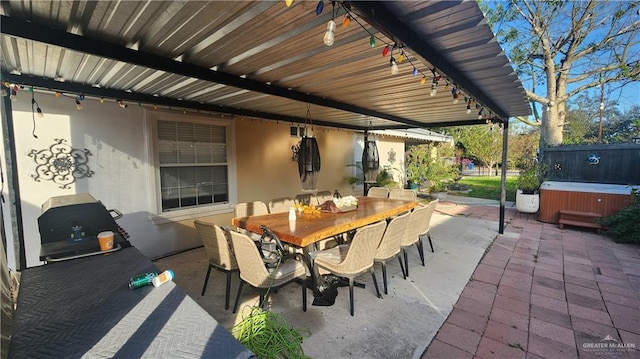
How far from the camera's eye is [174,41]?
1964 millimetres

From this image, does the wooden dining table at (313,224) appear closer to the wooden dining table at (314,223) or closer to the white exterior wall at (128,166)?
the wooden dining table at (314,223)

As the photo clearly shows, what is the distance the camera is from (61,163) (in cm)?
322

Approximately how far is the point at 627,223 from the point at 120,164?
856 centimetres

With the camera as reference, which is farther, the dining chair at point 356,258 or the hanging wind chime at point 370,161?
the hanging wind chime at point 370,161

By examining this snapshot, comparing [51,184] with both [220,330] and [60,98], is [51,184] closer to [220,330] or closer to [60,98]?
[60,98]

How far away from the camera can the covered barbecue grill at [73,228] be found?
1.90 meters

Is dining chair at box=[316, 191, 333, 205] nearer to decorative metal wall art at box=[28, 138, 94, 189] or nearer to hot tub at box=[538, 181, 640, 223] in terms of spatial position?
decorative metal wall art at box=[28, 138, 94, 189]

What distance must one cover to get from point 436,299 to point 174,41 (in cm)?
343

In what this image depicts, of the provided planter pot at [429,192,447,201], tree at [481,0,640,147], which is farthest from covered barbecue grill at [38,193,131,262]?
tree at [481,0,640,147]

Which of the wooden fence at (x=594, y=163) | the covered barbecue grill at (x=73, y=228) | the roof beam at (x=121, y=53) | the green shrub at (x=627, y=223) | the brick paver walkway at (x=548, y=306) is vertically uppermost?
the roof beam at (x=121, y=53)

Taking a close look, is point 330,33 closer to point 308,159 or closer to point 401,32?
point 401,32

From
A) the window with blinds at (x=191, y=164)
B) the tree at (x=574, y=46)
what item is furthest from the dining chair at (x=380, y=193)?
the tree at (x=574, y=46)

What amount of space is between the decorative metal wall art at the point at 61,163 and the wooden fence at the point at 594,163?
9.44 m

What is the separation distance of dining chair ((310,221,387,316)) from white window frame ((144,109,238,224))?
259cm
